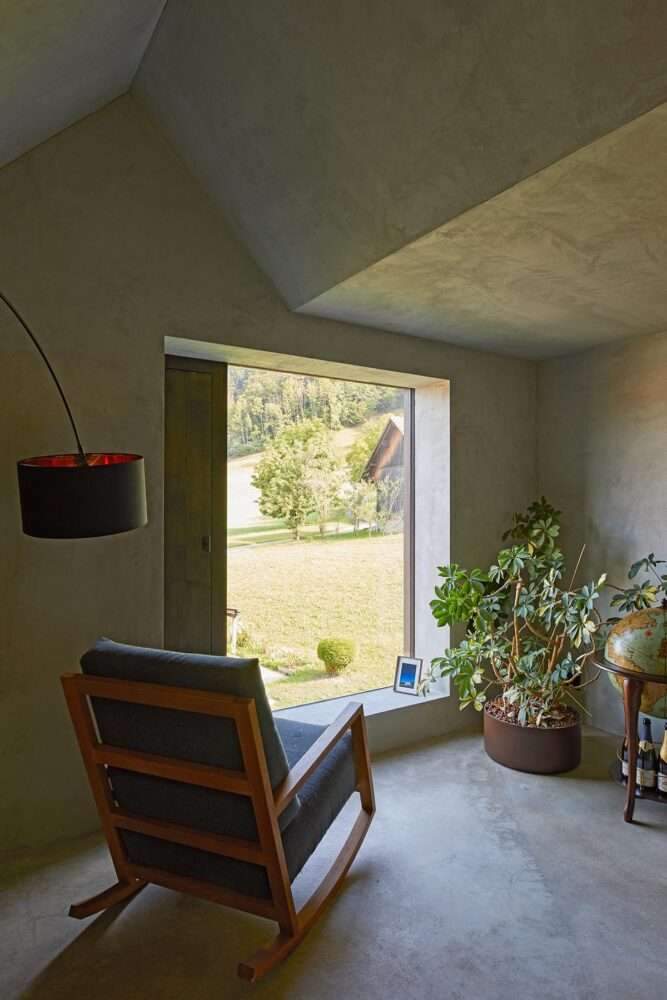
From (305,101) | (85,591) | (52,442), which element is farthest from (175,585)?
(305,101)

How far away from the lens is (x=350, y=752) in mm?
2375

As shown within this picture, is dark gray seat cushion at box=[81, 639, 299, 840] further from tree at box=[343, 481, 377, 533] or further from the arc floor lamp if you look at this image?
tree at box=[343, 481, 377, 533]

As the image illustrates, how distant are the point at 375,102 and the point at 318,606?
2.40 metres

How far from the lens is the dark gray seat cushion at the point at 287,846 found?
182 cm

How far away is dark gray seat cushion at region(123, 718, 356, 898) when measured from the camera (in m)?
1.82

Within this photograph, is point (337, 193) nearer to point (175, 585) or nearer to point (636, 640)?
point (175, 585)

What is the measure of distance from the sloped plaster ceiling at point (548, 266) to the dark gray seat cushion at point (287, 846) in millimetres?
1923

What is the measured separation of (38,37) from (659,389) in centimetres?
318

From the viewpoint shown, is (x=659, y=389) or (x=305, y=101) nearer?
(x=305, y=101)

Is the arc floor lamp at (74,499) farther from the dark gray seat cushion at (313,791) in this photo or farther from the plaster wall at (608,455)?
the plaster wall at (608,455)

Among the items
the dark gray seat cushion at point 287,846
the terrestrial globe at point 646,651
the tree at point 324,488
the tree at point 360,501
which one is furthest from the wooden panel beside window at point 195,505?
the terrestrial globe at point 646,651

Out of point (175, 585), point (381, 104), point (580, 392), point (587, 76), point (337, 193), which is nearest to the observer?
point (587, 76)

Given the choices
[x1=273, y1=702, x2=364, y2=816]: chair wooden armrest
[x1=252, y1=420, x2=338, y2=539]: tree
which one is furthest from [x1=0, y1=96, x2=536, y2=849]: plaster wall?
[x1=273, y1=702, x2=364, y2=816]: chair wooden armrest

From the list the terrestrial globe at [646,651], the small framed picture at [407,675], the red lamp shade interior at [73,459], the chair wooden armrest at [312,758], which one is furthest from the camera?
the small framed picture at [407,675]
